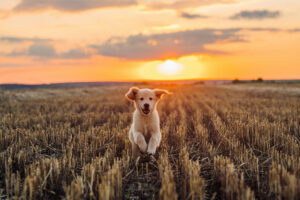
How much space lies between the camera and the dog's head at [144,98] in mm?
3717

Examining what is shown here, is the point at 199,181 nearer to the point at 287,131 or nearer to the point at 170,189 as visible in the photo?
the point at 170,189

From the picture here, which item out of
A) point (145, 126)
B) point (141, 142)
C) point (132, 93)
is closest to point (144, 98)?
point (132, 93)

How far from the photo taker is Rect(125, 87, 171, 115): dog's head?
12.2 ft

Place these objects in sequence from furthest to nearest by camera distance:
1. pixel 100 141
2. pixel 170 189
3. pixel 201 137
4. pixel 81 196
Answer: pixel 201 137
pixel 100 141
pixel 81 196
pixel 170 189

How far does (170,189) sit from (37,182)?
5.59 ft

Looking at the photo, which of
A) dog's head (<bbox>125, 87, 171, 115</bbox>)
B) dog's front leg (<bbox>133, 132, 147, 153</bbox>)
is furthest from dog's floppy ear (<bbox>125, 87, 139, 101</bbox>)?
dog's front leg (<bbox>133, 132, 147, 153</bbox>)

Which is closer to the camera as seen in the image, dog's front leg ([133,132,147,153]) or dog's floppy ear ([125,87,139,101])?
dog's front leg ([133,132,147,153])

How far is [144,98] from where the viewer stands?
395 cm

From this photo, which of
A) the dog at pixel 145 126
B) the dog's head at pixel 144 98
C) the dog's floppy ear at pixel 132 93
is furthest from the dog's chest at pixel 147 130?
the dog's floppy ear at pixel 132 93

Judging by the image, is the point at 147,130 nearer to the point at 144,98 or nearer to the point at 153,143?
the point at 153,143

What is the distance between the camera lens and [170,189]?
7.41 feet

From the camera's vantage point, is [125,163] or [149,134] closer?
[125,163]

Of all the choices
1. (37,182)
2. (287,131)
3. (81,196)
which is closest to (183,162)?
(81,196)

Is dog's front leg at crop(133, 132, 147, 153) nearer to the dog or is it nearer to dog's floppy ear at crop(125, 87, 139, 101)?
the dog
